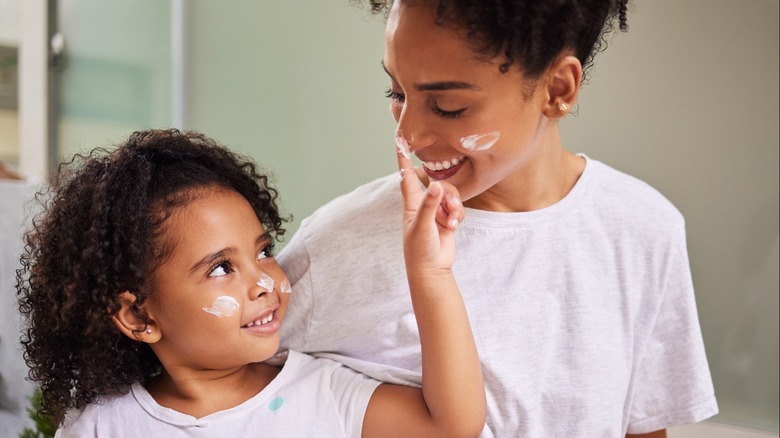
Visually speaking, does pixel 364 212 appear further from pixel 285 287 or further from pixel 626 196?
pixel 626 196

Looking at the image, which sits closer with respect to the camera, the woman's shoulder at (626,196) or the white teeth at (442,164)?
the white teeth at (442,164)

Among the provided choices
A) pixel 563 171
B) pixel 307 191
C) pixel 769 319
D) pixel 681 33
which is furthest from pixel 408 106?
pixel 307 191

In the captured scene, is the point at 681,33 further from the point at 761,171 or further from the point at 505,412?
the point at 505,412

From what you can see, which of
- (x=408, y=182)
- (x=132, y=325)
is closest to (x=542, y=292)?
(x=408, y=182)

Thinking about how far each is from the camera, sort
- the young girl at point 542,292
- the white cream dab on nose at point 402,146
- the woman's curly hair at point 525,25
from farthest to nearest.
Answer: the young girl at point 542,292
the white cream dab on nose at point 402,146
the woman's curly hair at point 525,25

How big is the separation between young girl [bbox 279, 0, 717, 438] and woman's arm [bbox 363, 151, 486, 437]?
47mm

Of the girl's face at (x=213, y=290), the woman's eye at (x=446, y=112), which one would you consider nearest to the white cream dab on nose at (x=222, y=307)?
the girl's face at (x=213, y=290)

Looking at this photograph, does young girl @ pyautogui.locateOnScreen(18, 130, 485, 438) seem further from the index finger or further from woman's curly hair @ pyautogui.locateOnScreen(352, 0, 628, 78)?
woman's curly hair @ pyautogui.locateOnScreen(352, 0, 628, 78)

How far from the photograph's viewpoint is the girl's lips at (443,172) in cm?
96

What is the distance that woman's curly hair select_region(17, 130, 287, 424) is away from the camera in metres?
1.00

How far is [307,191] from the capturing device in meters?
1.92

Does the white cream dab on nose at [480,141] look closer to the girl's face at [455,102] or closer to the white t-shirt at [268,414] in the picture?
the girl's face at [455,102]

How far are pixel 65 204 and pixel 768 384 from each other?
117 cm

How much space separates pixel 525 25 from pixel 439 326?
0.35 m
